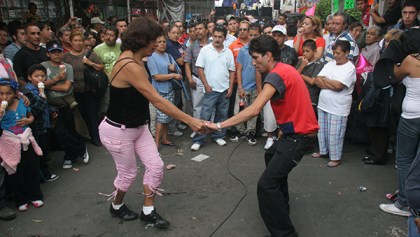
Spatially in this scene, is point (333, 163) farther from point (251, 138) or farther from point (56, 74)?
point (56, 74)

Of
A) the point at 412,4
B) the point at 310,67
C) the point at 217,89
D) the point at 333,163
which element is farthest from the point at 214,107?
the point at 412,4

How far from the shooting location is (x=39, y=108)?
4.09m

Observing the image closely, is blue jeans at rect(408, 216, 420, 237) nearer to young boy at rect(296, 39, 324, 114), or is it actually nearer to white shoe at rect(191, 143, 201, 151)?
young boy at rect(296, 39, 324, 114)

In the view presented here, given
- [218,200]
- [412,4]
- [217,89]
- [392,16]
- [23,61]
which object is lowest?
[218,200]

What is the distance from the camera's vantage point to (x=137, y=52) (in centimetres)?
306

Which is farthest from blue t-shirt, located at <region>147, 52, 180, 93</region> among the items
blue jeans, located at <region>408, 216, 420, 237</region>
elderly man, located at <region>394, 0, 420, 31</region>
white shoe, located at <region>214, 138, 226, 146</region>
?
blue jeans, located at <region>408, 216, 420, 237</region>

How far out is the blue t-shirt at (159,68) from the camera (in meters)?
5.39

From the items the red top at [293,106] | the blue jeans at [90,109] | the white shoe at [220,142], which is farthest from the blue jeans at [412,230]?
the blue jeans at [90,109]

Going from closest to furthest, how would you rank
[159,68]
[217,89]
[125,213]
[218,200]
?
[125,213] → [218,200] → [159,68] → [217,89]

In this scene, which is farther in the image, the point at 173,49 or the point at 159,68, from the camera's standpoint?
the point at 173,49

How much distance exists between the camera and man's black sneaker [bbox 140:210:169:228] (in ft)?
11.0

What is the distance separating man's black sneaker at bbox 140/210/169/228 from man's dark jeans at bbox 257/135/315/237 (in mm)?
1000

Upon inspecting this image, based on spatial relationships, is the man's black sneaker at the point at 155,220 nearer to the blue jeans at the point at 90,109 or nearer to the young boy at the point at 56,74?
the young boy at the point at 56,74

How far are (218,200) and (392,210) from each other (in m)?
1.88
